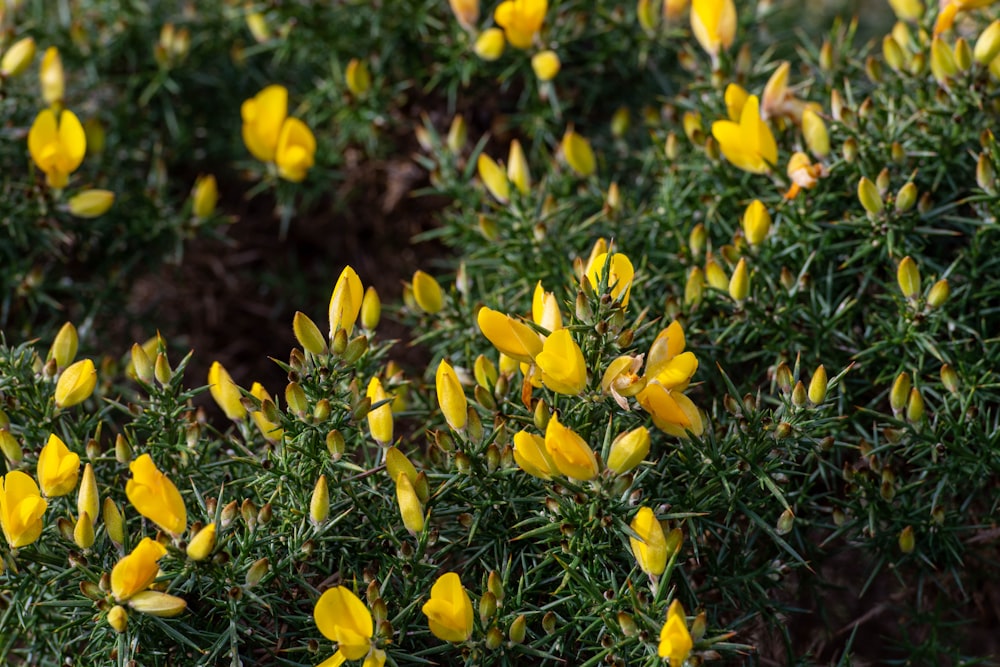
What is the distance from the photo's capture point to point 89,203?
173cm

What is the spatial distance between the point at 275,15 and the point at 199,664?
1407mm

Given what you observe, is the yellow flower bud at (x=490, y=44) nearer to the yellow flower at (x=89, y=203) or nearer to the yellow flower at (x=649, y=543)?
the yellow flower at (x=89, y=203)

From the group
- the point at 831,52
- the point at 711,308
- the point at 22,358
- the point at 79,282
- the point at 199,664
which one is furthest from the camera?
the point at 79,282

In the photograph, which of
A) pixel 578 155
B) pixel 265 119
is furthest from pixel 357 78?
pixel 578 155

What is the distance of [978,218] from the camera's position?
153cm

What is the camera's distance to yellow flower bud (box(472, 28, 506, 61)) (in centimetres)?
182

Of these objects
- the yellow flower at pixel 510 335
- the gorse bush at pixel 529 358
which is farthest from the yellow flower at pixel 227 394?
the yellow flower at pixel 510 335

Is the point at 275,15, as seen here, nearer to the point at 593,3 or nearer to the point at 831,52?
the point at 593,3

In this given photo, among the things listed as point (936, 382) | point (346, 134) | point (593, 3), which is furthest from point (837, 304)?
point (346, 134)

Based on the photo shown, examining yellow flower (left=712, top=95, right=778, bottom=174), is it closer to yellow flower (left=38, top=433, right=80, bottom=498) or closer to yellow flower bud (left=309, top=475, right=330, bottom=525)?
yellow flower bud (left=309, top=475, right=330, bottom=525)

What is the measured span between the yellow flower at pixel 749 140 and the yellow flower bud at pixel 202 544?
948 millimetres

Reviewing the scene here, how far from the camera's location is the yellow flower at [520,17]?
1.72 m

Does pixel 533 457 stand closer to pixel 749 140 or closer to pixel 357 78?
pixel 749 140

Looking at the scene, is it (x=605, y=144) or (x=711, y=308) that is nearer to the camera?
(x=711, y=308)
